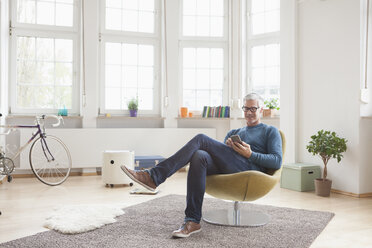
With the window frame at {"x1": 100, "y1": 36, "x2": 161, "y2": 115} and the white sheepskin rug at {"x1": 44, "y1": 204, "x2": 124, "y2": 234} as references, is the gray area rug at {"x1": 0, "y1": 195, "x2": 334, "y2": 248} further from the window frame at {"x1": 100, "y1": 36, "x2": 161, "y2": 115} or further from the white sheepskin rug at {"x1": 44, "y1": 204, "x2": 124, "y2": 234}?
the window frame at {"x1": 100, "y1": 36, "x2": 161, "y2": 115}

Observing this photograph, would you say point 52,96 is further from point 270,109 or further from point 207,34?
point 270,109

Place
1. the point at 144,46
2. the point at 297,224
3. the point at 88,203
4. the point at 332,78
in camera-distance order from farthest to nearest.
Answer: the point at 144,46
the point at 332,78
the point at 88,203
the point at 297,224

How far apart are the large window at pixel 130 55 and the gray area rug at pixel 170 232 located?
9.59ft

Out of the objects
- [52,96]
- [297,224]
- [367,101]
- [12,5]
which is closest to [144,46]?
[52,96]

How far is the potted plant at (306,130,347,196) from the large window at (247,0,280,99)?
5.06ft

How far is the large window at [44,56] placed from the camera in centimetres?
539

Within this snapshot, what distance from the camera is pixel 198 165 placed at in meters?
A: 2.61

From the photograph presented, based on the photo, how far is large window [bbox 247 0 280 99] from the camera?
5523 mm

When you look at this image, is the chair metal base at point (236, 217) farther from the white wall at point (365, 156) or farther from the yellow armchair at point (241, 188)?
Result: the white wall at point (365, 156)

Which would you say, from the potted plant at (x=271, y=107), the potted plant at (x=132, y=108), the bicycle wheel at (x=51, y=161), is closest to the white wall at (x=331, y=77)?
the potted plant at (x=271, y=107)

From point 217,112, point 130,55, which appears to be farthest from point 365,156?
point 130,55

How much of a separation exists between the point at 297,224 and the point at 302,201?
98cm

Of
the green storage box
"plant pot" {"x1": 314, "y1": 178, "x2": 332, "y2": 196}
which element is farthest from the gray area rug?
the green storage box

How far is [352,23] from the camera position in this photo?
160 inches
